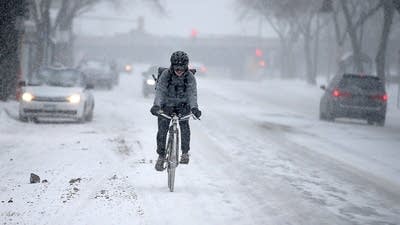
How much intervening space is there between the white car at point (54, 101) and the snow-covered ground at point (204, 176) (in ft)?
1.24

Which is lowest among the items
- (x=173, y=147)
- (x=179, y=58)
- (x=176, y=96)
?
(x=173, y=147)

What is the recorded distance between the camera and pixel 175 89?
9539 mm

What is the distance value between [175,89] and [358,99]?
576 inches

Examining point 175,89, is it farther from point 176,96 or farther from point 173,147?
point 173,147

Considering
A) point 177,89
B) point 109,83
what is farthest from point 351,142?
point 109,83

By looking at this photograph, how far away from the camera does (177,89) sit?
9.54 metres

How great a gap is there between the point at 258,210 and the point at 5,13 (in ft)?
54.0

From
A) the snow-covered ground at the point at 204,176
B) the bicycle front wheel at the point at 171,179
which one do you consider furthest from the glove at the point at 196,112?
the snow-covered ground at the point at 204,176

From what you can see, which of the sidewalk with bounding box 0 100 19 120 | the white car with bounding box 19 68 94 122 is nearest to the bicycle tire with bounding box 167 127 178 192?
the white car with bounding box 19 68 94 122

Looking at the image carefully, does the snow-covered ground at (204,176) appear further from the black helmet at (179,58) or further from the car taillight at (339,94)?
the car taillight at (339,94)

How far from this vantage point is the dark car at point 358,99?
22922 millimetres

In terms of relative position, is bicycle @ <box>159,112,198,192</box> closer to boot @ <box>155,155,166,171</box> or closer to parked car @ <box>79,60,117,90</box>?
boot @ <box>155,155,166,171</box>

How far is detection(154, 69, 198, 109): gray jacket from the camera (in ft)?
30.9

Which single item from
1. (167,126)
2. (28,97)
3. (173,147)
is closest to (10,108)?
(28,97)
